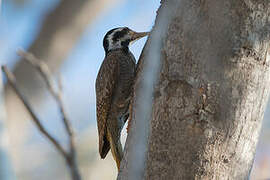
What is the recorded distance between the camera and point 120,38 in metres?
4.79

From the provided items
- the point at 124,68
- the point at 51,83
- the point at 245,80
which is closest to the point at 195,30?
the point at 245,80

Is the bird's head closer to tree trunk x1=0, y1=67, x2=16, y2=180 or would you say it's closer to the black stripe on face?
the black stripe on face

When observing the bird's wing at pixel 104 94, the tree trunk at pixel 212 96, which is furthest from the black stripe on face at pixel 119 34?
the tree trunk at pixel 212 96

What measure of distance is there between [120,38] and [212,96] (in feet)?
7.97

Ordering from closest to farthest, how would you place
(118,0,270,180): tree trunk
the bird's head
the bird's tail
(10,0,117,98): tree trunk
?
(118,0,270,180): tree trunk < the bird's tail < the bird's head < (10,0,117,98): tree trunk

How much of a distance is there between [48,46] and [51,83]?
3142 millimetres

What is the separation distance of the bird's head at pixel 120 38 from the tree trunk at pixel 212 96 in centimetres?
222

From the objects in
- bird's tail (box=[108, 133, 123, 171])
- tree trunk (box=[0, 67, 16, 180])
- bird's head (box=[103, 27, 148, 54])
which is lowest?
bird's tail (box=[108, 133, 123, 171])

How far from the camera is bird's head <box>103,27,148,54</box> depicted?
4.78 metres

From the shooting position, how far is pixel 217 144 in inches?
96.6

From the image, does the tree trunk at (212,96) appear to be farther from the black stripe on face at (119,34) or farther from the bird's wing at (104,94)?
the black stripe on face at (119,34)

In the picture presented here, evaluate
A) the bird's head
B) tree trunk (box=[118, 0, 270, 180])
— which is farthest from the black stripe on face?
tree trunk (box=[118, 0, 270, 180])

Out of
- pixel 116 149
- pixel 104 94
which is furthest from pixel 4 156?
pixel 104 94

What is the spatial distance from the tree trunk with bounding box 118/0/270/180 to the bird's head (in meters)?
2.22
